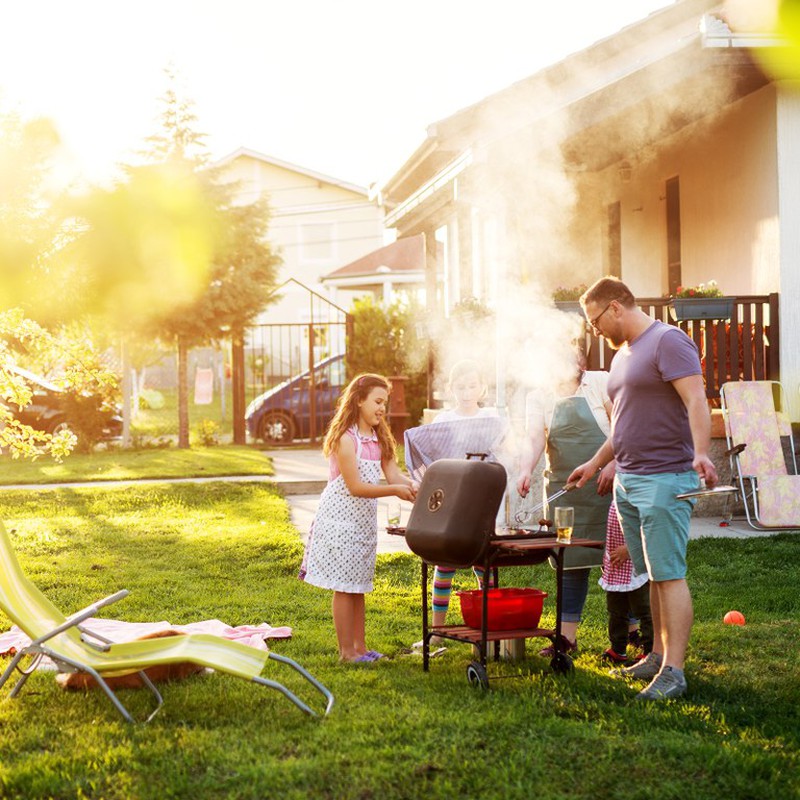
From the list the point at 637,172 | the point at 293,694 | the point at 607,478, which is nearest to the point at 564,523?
the point at 607,478

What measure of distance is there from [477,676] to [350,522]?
3.60 feet

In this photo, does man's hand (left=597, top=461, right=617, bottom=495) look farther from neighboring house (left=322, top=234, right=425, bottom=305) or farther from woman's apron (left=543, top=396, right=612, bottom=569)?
neighboring house (left=322, top=234, right=425, bottom=305)

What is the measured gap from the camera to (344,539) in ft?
19.3

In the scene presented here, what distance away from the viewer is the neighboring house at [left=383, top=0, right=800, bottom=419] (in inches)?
416

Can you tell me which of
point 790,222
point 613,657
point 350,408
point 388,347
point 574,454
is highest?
point 790,222

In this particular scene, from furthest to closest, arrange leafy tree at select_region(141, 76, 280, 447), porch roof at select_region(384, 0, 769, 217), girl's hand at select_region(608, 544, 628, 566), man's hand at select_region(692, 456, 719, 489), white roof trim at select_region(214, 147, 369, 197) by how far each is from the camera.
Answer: white roof trim at select_region(214, 147, 369, 197) < leafy tree at select_region(141, 76, 280, 447) < porch roof at select_region(384, 0, 769, 217) < girl's hand at select_region(608, 544, 628, 566) < man's hand at select_region(692, 456, 719, 489)

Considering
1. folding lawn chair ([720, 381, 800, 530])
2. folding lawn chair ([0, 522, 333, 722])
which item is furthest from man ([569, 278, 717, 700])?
folding lawn chair ([720, 381, 800, 530])

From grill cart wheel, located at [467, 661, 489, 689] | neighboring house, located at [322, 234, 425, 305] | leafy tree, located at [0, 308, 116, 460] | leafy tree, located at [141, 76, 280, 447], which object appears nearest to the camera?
grill cart wheel, located at [467, 661, 489, 689]

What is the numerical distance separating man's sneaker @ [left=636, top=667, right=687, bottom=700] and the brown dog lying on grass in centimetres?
196

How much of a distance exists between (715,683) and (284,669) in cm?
199

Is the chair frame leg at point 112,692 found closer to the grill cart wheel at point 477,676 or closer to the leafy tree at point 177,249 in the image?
the grill cart wheel at point 477,676

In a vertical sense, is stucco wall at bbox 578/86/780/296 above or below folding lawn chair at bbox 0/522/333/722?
above

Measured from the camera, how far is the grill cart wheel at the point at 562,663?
5383 mm

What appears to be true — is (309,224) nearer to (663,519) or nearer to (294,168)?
(294,168)
